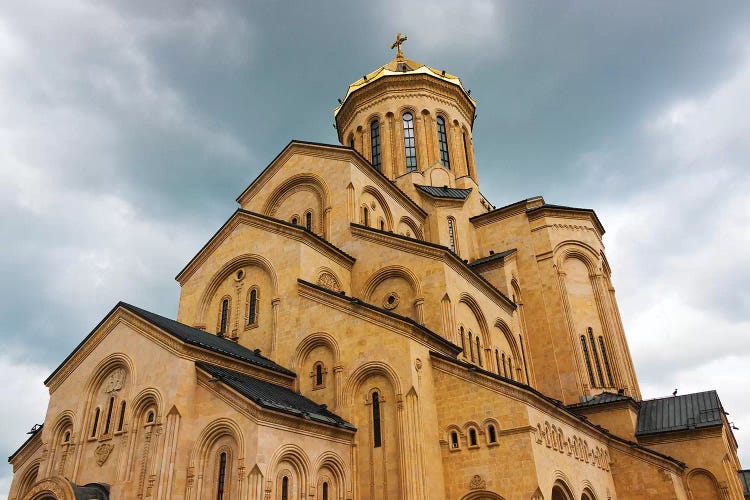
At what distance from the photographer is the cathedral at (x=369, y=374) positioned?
48.0ft

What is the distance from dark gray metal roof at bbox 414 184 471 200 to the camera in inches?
1198

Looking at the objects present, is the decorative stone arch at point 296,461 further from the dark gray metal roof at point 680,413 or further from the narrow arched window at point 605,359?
the narrow arched window at point 605,359

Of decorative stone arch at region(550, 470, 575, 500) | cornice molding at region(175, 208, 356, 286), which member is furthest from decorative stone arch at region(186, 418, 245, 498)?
decorative stone arch at region(550, 470, 575, 500)

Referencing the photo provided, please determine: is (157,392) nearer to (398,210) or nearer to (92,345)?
(92,345)

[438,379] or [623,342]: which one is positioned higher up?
[623,342]

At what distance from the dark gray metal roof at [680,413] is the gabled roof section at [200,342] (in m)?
16.2

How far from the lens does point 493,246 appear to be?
30.7 meters

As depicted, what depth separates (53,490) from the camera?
14.5m

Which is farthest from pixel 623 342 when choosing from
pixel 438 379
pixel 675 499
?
pixel 438 379

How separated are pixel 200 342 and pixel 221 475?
3.96m

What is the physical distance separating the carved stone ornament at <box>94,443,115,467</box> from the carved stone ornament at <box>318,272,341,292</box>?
27.3 feet

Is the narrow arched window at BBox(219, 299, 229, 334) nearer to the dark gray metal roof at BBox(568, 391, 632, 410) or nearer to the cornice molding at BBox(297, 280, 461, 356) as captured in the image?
the cornice molding at BBox(297, 280, 461, 356)

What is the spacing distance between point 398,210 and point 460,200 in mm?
4418

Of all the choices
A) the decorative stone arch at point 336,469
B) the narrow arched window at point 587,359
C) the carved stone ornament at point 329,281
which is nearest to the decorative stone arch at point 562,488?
the decorative stone arch at point 336,469
